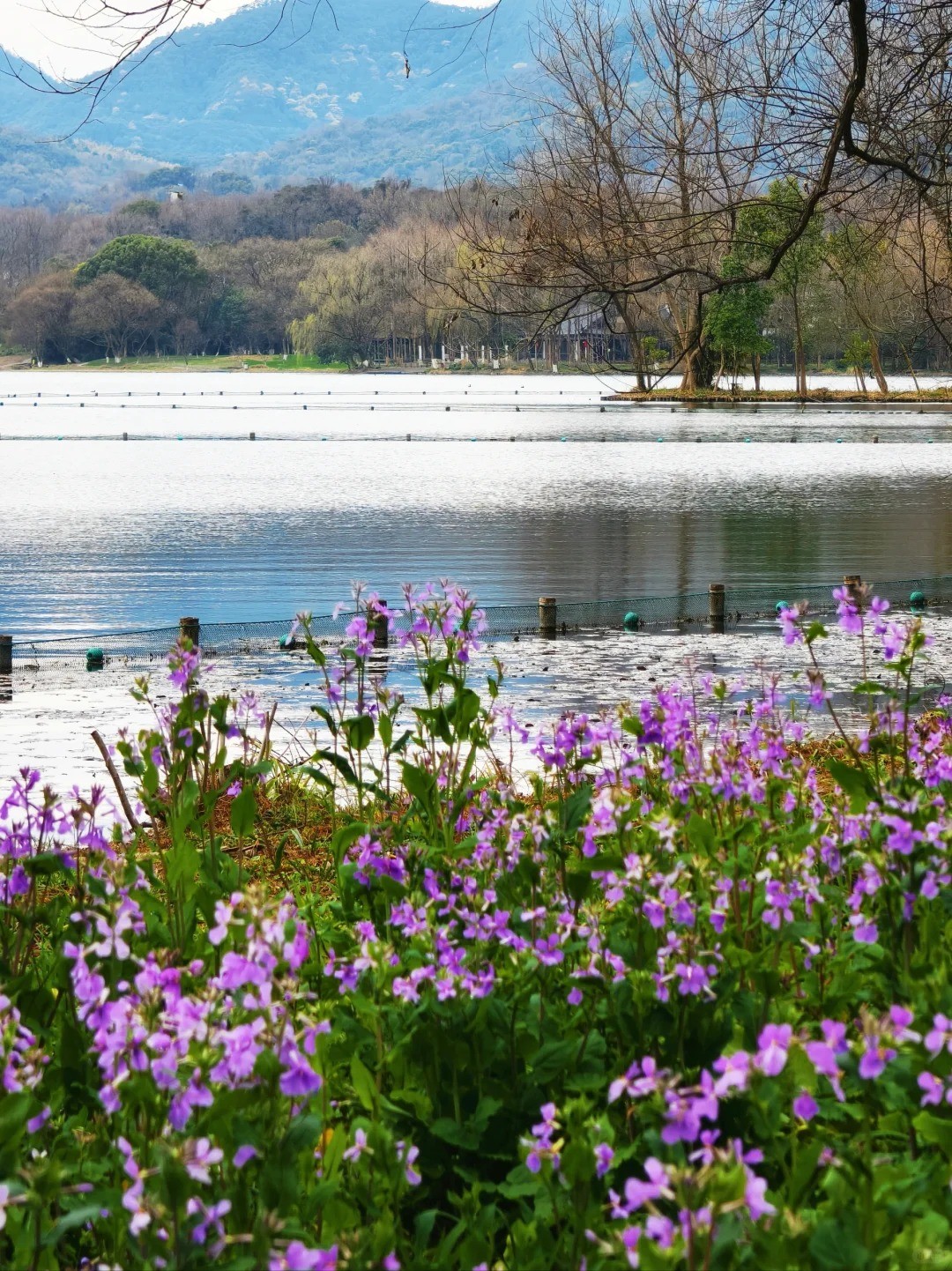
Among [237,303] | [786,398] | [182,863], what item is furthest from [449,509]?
[237,303]

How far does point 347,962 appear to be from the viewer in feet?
10.2

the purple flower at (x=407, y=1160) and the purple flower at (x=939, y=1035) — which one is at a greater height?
the purple flower at (x=939, y=1035)

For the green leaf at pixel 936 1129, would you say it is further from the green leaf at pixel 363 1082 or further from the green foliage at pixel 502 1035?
the green leaf at pixel 363 1082

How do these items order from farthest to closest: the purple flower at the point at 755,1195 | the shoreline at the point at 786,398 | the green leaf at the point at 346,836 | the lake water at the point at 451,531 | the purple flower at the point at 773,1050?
1. the shoreline at the point at 786,398
2. the lake water at the point at 451,531
3. the green leaf at the point at 346,836
4. the purple flower at the point at 773,1050
5. the purple flower at the point at 755,1195

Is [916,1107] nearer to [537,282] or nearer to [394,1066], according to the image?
[394,1066]

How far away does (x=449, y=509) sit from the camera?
2755 centimetres

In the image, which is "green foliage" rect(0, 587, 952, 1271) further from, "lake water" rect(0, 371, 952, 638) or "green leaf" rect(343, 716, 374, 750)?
"lake water" rect(0, 371, 952, 638)

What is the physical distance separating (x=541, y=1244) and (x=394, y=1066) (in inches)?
24.2

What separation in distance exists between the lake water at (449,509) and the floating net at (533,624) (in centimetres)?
140

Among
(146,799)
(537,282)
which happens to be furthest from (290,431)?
(146,799)

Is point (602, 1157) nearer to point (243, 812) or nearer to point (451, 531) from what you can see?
point (243, 812)

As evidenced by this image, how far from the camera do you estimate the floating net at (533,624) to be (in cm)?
1396

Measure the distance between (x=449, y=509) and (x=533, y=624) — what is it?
12.3 meters

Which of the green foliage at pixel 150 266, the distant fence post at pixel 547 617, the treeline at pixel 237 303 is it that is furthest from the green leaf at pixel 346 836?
the green foliage at pixel 150 266
